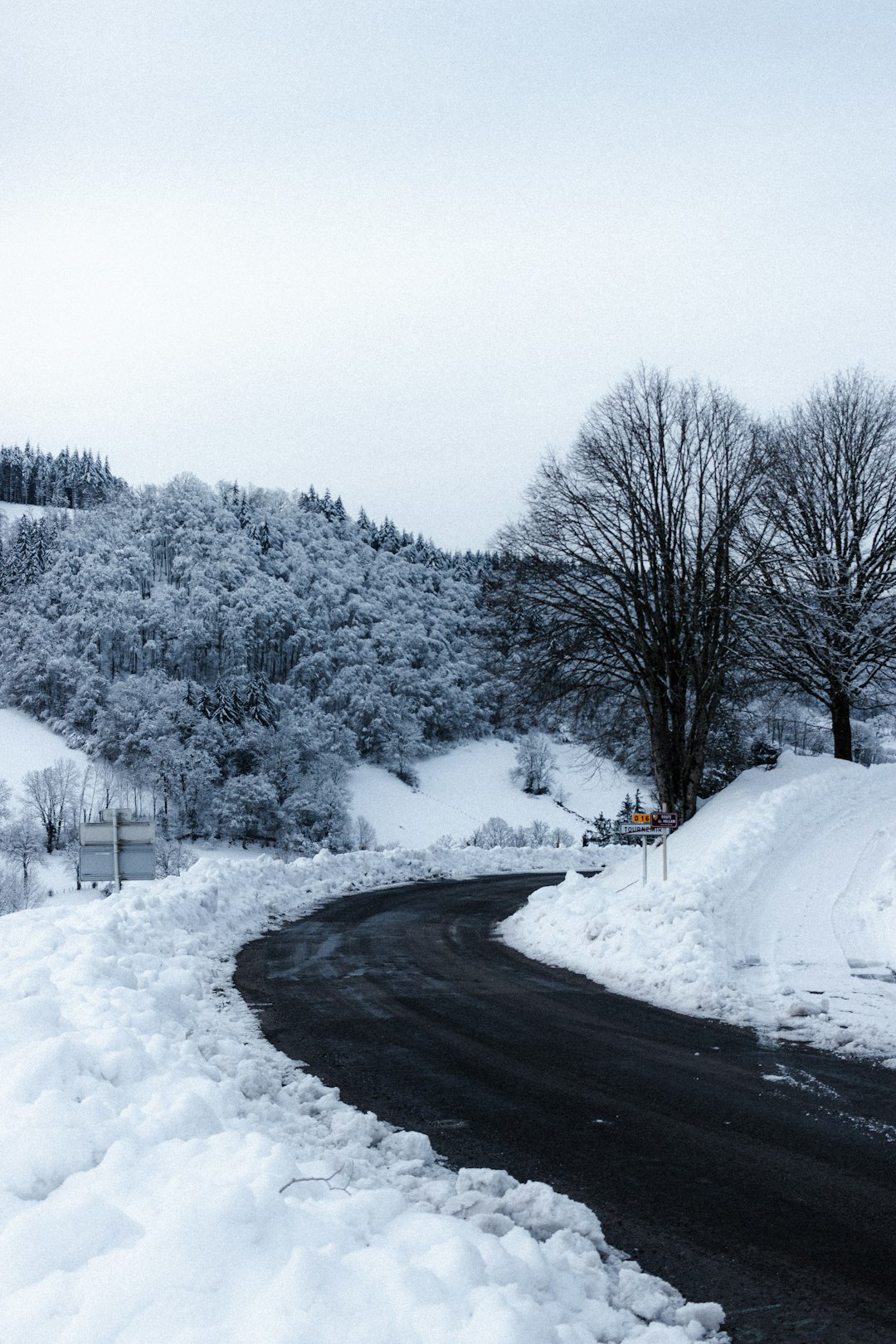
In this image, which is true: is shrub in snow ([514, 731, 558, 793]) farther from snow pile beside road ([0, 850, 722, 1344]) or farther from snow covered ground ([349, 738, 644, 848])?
snow pile beside road ([0, 850, 722, 1344])

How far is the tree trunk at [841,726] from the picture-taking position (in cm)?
3002

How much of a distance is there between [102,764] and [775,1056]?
91.6 metres

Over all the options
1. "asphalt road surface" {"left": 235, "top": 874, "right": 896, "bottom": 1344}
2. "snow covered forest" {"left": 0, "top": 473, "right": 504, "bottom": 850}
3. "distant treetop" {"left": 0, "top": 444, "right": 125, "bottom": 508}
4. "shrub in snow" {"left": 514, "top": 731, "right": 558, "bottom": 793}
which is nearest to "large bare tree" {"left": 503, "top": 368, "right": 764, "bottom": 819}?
"asphalt road surface" {"left": 235, "top": 874, "right": 896, "bottom": 1344}

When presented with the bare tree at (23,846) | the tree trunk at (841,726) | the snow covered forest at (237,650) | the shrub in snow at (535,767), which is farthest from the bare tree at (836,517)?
the shrub in snow at (535,767)

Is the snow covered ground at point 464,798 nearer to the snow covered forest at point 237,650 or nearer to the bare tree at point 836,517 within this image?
the snow covered forest at point 237,650

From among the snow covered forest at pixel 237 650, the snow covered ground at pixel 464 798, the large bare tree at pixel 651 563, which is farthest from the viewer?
the snow covered ground at pixel 464 798

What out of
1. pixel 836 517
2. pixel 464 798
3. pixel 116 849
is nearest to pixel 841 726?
pixel 836 517

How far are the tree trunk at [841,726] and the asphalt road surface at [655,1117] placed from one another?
21173 millimetres

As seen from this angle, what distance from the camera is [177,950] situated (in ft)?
44.1

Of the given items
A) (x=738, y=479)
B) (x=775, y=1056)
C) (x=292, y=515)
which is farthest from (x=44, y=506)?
(x=775, y=1056)

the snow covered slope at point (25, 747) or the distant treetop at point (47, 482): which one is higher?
the distant treetop at point (47, 482)

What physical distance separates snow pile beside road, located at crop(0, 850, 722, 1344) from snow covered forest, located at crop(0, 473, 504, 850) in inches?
2600

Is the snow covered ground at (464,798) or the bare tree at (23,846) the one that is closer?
→ the bare tree at (23,846)

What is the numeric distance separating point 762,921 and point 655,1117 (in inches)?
312
